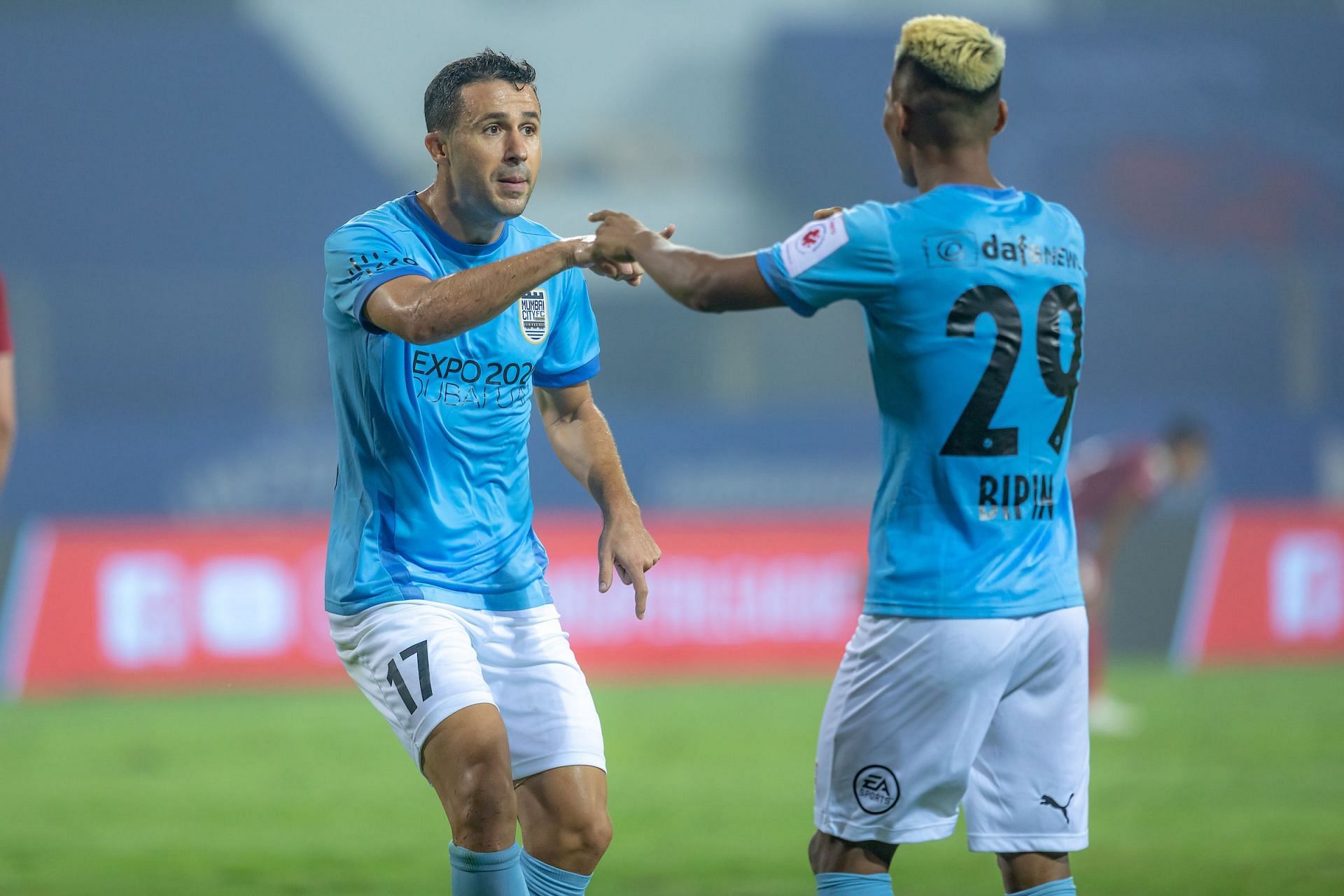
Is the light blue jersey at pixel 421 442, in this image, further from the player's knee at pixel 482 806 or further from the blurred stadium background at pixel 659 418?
the blurred stadium background at pixel 659 418

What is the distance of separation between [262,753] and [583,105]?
19224 mm

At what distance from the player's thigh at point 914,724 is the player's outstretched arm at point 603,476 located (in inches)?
33.9

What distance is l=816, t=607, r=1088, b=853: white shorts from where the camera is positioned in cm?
361

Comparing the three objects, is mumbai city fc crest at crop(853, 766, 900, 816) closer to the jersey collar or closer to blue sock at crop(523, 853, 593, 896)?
blue sock at crop(523, 853, 593, 896)

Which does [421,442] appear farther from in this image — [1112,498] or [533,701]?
[1112,498]

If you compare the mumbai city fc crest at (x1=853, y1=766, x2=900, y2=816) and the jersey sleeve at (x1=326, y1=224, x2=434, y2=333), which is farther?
the jersey sleeve at (x1=326, y1=224, x2=434, y2=333)

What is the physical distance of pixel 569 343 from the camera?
15.0ft

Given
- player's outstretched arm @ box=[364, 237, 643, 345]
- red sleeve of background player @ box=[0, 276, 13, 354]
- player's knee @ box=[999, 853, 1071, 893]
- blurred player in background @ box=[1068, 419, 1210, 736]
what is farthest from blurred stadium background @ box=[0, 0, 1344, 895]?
player's outstretched arm @ box=[364, 237, 643, 345]

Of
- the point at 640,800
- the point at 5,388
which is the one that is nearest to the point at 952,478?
the point at 5,388

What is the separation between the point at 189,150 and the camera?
932 inches

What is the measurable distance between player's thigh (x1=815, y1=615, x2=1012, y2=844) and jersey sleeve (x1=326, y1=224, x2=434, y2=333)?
1.45 meters

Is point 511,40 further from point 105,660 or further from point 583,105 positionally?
point 105,660

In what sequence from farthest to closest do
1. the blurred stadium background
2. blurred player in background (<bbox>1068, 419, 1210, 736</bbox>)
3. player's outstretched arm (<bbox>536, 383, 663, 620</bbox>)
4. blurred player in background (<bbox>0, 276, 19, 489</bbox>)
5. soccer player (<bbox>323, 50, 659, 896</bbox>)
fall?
1. blurred player in background (<bbox>1068, 419, 1210, 736</bbox>)
2. the blurred stadium background
3. blurred player in background (<bbox>0, 276, 19, 489</bbox>)
4. player's outstretched arm (<bbox>536, 383, 663, 620</bbox>)
5. soccer player (<bbox>323, 50, 659, 896</bbox>)

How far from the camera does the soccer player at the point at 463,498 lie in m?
3.95
